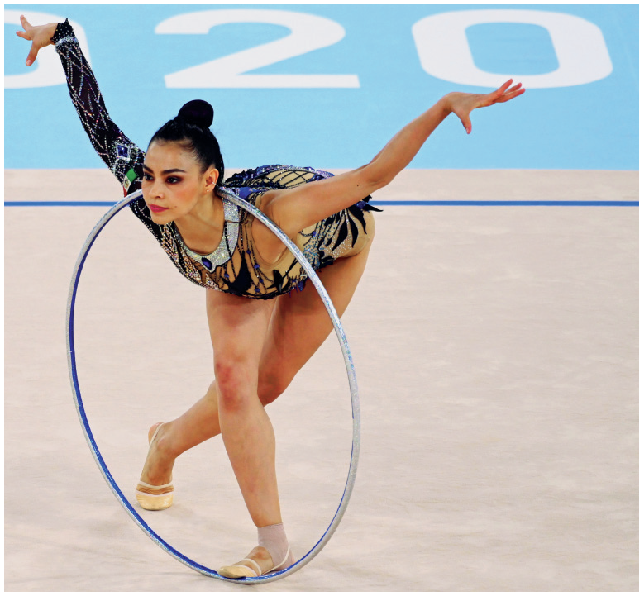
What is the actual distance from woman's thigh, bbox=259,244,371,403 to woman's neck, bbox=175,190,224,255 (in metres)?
0.38

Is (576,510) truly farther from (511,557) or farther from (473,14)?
(473,14)

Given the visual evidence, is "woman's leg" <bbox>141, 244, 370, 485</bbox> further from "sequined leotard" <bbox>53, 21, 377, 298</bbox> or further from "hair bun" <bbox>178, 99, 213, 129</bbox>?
"hair bun" <bbox>178, 99, 213, 129</bbox>

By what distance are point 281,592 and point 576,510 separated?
0.87m

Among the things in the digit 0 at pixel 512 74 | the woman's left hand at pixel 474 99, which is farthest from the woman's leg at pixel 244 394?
the digit 0 at pixel 512 74

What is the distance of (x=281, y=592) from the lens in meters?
2.74

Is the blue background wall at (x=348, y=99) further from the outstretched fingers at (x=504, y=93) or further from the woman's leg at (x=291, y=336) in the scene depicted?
the outstretched fingers at (x=504, y=93)

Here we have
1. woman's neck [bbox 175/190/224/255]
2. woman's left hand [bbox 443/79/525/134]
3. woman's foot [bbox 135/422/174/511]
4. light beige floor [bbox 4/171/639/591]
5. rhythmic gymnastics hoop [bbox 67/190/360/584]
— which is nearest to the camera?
woman's left hand [bbox 443/79/525/134]

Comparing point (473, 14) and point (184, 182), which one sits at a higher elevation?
point (184, 182)

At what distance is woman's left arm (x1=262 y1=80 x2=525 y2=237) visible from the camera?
90.9 inches

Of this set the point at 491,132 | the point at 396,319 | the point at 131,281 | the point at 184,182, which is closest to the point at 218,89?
the point at 491,132

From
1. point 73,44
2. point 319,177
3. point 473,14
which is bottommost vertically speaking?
point 473,14

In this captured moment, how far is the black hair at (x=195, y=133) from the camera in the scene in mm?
2521

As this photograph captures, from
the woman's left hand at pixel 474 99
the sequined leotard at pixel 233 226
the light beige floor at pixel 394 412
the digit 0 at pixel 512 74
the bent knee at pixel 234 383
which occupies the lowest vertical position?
the light beige floor at pixel 394 412

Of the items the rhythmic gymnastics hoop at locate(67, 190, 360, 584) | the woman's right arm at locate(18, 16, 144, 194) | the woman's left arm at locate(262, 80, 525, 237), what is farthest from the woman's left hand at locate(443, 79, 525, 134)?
the woman's right arm at locate(18, 16, 144, 194)
